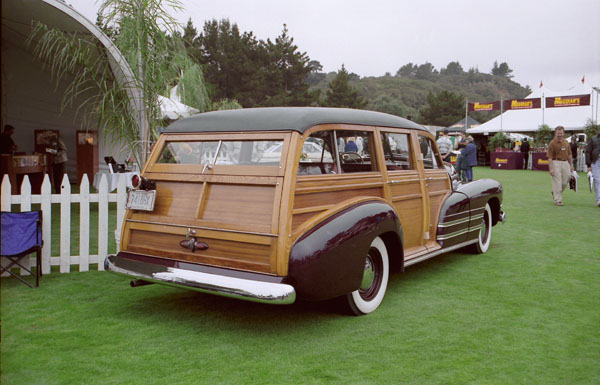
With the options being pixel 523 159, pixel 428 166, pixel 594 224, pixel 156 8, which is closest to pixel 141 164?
pixel 156 8

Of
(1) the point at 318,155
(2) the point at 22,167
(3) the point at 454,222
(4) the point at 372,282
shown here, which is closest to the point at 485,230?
(3) the point at 454,222

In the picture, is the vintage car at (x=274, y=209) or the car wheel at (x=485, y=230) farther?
the car wheel at (x=485, y=230)

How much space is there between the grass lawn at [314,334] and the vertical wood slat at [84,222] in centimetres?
16

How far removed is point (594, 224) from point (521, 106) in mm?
22159

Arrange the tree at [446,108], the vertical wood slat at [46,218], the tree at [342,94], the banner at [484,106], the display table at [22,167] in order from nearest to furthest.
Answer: the vertical wood slat at [46,218], the display table at [22,167], the banner at [484,106], the tree at [342,94], the tree at [446,108]

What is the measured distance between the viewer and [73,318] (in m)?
4.16

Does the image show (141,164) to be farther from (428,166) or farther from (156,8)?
(428,166)

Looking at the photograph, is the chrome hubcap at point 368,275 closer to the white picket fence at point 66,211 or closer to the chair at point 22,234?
the white picket fence at point 66,211

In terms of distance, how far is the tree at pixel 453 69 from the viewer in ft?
482

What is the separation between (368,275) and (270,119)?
1595mm

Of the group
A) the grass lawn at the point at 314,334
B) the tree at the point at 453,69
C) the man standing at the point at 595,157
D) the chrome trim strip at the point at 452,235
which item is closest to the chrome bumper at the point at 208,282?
the grass lawn at the point at 314,334

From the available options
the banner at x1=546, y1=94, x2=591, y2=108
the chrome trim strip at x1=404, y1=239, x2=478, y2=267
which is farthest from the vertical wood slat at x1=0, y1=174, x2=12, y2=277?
the banner at x1=546, y1=94, x2=591, y2=108

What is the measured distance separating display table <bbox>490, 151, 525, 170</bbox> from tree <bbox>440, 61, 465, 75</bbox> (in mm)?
126626

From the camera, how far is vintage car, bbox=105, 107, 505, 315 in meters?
3.62
